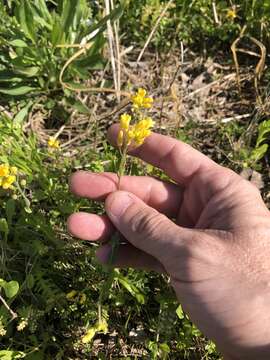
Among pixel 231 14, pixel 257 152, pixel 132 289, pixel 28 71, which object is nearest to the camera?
pixel 132 289

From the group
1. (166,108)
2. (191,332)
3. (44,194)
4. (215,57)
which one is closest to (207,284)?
(191,332)

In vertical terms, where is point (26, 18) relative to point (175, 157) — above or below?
above

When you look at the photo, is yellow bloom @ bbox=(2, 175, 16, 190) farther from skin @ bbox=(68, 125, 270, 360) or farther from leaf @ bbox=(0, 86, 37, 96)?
leaf @ bbox=(0, 86, 37, 96)

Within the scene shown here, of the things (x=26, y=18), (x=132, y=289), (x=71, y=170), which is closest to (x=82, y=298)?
(x=132, y=289)

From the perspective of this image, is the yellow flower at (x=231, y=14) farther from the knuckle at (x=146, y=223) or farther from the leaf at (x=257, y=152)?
the knuckle at (x=146, y=223)

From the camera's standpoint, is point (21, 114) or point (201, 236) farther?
point (21, 114)

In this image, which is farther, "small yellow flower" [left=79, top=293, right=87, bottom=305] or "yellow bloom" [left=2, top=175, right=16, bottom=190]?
"small yellow flower" [left=79, top=293, right=87, bottom=305]

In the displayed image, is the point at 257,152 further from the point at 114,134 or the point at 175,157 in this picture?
the point at 114,134

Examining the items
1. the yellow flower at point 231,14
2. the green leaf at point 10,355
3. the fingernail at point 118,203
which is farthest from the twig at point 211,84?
the green leaf at point 10,355

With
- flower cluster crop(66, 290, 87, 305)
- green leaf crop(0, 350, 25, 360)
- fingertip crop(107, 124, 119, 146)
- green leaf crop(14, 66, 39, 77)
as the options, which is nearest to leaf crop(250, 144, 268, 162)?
fingertip crop(107, 124, 119, 146)
